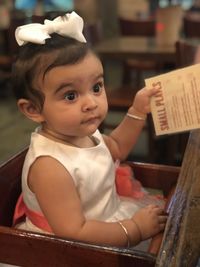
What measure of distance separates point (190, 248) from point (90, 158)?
19.2 inches

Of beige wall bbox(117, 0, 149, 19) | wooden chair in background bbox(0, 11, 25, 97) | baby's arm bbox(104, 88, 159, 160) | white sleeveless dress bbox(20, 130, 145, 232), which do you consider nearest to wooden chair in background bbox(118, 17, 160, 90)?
wooden chair in background bbox(0, 11, 25, 97)

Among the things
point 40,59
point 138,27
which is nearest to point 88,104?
point 40,59

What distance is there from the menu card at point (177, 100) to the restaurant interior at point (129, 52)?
337mm

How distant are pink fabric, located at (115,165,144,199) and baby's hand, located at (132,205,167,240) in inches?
8.8

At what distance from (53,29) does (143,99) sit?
0.29m

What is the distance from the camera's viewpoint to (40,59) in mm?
903

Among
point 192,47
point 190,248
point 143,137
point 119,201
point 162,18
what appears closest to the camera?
point 190,248

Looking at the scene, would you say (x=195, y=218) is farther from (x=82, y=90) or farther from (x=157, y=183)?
(x=157, y=183)

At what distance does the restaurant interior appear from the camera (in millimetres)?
2484

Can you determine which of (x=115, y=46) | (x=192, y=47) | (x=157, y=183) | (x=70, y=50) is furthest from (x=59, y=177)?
(x=115, y=46)

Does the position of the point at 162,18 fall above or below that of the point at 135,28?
above

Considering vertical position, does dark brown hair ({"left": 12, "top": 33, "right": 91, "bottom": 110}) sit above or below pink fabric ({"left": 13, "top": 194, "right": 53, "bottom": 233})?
above

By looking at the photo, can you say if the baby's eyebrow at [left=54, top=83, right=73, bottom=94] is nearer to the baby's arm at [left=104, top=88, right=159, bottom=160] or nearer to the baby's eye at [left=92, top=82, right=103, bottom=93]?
the baby's eye at [left=92, top=82, right=103, bottom=93]

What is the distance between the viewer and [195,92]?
2.89 ft
